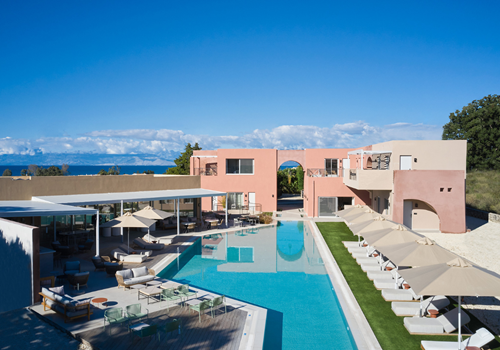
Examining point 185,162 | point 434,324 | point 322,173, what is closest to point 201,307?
point 434,324

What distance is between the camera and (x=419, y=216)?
82.9 feet

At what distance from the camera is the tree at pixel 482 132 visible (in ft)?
163

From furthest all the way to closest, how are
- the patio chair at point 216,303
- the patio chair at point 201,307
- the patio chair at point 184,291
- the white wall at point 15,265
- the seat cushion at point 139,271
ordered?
1. the seat cushion at point 139,271
2. the patio chair at point 184,291
3. the white wall at point 15,265
4. the patio chair at point 216,303
5. the patio chair at point 201,307

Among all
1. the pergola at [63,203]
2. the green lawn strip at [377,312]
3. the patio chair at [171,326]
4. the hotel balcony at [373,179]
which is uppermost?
the hotel balcony at [373,179]

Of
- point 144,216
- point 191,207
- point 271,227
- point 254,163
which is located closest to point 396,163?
point 271,227

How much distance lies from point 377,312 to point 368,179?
1552 centimetres


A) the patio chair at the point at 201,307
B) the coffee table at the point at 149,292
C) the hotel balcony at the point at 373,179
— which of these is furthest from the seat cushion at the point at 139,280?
the hotel balcony at the point at 373,179

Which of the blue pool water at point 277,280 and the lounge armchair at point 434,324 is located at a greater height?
the lounge armchair at point 434,324

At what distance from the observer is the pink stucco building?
24156mm

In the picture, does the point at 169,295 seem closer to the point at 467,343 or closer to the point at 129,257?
the point at 129,257

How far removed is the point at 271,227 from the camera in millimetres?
26953

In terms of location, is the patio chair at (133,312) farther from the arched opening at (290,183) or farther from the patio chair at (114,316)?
the arched opening at (290,183)

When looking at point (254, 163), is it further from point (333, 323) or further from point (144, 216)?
point (333, 323)

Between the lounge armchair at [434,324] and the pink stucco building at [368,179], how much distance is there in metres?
15.1
